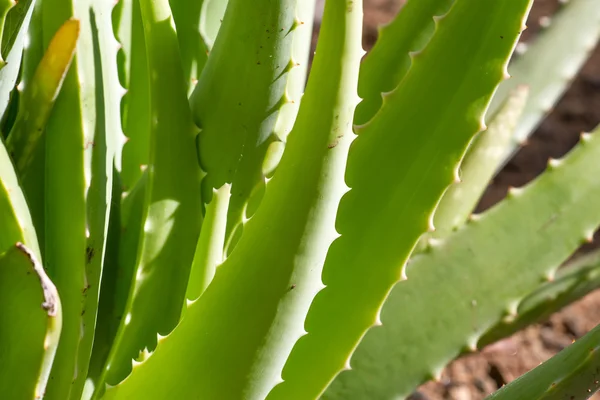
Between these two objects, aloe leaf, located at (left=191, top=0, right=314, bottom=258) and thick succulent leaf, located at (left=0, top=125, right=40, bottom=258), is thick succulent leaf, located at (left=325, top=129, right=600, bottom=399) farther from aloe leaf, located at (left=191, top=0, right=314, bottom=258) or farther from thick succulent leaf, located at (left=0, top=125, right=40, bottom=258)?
thick succulent leaf, located at (left=0, top=125, right=40, bottom=258)

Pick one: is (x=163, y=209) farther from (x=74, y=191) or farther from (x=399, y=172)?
(x=399, y=172)

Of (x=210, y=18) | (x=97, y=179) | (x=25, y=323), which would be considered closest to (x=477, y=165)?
(x=210, y=18)

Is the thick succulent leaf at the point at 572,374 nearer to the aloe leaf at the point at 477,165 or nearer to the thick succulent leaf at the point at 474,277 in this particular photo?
the thick succulent leaf at the point at 474,277

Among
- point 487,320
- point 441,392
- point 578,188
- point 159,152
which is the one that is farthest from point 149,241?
point 441,392

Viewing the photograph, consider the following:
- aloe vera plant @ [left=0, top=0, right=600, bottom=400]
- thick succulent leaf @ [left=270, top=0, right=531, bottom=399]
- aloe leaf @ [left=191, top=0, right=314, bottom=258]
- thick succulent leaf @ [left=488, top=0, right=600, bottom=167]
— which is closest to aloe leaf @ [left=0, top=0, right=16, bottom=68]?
aloe vera plant @ [left=0, top=0, right=600, bottom=400]

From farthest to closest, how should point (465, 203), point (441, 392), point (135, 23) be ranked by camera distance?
point (441, 392) → point (465, 203) → point (135, 23)

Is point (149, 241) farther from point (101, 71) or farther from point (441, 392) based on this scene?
point (441, 392)

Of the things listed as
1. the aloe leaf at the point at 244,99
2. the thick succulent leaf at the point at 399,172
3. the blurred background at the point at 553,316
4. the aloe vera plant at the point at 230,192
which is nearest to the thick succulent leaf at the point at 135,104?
the aloe vera plant at the point at 230,192
